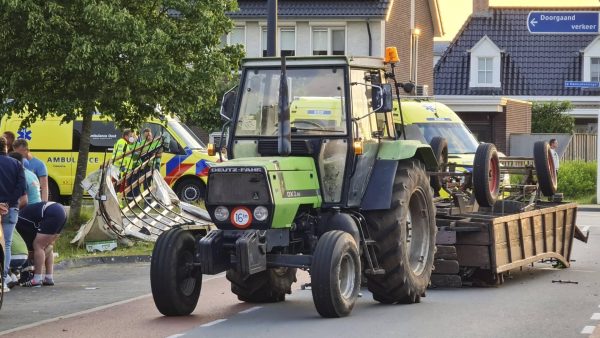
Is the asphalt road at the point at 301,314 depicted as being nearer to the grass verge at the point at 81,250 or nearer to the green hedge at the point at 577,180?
the grass verge at the point at 81,250

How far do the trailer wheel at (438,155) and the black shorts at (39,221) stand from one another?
15.0ft

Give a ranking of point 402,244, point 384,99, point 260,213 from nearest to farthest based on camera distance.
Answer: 1. point 260,213
2. point 384,99
3. point 402,244

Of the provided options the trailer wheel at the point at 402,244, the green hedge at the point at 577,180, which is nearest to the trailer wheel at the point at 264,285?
the trailer wheel at the point at 402,244

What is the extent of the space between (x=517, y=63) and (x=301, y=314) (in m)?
45.1

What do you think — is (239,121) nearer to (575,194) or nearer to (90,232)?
(90,232)

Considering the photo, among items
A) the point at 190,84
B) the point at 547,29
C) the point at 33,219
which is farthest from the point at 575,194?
the point at 33,219

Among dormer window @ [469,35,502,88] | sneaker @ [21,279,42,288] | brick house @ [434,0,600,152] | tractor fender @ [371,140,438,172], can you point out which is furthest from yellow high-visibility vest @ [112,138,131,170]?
dormer window @ [469,35,502,88]

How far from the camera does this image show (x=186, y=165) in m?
28.7

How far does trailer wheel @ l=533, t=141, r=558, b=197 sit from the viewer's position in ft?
57.9

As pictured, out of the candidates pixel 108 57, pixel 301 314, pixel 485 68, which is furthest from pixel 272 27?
pixel 485 68

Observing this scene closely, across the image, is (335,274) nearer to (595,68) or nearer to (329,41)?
(329,41)

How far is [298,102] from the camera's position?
532 inches

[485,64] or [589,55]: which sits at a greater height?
[589,55]

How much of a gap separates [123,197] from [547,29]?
37.2 feet
